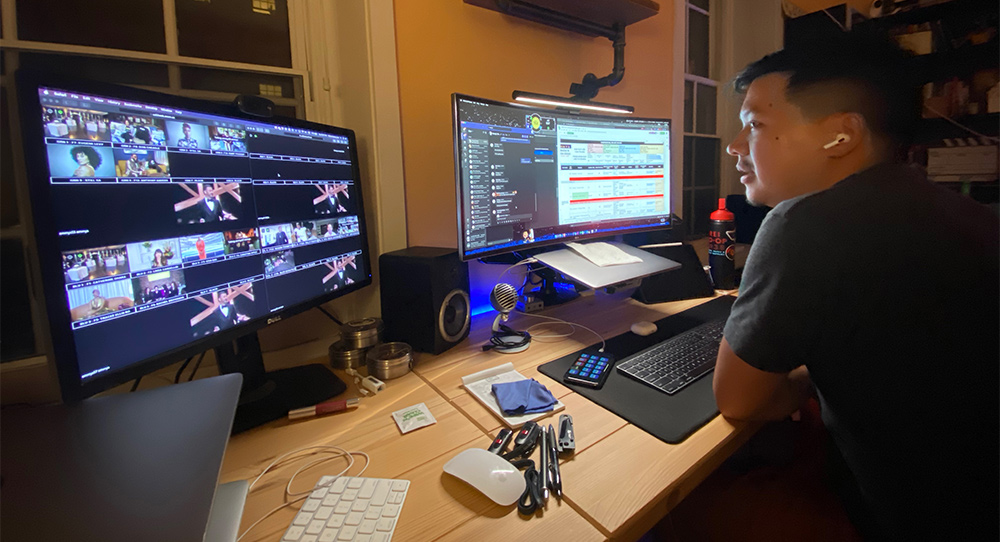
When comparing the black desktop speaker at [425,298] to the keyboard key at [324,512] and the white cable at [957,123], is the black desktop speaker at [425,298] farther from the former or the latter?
the white cable at [957,123]

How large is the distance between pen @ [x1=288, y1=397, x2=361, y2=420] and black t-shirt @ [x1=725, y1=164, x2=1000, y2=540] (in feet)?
2.35

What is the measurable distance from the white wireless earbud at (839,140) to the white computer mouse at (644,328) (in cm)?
55

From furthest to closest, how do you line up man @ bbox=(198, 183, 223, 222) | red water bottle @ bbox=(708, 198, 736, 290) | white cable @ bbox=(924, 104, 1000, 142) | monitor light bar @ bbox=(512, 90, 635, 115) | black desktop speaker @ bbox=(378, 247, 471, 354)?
white cable @ bbox=(924, 104, 1000, 142), red water bottle @ bbox=(708, 198, 736, 290), monitor light bar @ bbox=(512, 90, 635, 115), black desktop speaker @ bbox=(378, 247, 471, 354), man @ bbox=(198, 183, 223, 222)

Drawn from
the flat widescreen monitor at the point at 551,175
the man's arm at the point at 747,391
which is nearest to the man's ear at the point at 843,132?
the man's arm at the point at 747,391

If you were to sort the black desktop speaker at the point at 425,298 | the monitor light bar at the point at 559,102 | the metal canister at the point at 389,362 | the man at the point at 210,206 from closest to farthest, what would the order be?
the man at the point at 210,206, the metal canister at the point at 389,362, the black desktop speaker at the point at 425,298, the monitor light bar at the point at 559,102

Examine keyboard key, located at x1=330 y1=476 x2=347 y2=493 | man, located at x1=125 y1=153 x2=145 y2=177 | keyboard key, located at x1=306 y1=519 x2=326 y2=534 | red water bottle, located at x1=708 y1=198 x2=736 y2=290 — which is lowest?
keyboard key, located at x1=306 y1=519 x2=326 y2=534

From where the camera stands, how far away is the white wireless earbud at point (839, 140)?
0.78 meters

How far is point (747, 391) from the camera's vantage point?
2.34 ft

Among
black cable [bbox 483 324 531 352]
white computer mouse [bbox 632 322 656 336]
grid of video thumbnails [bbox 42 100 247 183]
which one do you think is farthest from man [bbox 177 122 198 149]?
white computer mouse [bbox 632 322 656 336]

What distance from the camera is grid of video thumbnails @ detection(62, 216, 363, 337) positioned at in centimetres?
56

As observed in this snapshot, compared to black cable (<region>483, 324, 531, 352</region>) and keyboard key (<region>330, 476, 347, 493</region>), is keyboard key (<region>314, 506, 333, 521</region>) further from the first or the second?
black cable (<region>483, 324, 531, 352</region>)

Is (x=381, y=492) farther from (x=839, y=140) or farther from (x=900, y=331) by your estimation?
(x=839, y=140)

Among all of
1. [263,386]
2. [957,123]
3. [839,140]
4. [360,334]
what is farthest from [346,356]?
[957,123]

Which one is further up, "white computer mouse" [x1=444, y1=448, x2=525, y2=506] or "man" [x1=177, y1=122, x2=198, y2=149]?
"man" [x1=177, y1=122, x2=198, y2=149]
